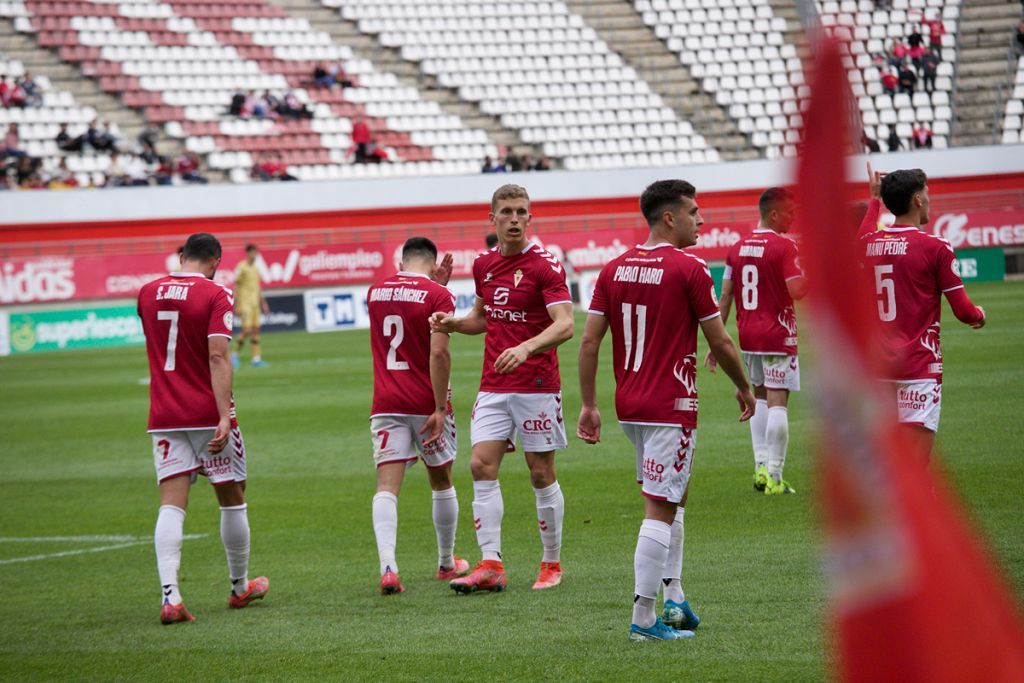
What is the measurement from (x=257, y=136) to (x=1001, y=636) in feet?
129

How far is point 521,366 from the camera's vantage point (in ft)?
26.0

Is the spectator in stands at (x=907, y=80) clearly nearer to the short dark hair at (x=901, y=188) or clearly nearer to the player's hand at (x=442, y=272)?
the player's hand at (x=442, y=272)

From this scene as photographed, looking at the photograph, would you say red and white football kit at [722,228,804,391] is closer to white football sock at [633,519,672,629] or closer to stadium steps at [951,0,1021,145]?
white football sock at [633,519,672,629]

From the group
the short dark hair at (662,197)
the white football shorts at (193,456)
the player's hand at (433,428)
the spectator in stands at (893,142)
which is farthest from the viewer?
the spectator in stands at (893,142)

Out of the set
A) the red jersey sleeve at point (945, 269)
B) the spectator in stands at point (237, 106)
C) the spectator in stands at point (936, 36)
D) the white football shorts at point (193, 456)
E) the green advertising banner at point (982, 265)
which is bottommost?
the white football shorts at point (193, 456)

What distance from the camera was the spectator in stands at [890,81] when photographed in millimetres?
37438

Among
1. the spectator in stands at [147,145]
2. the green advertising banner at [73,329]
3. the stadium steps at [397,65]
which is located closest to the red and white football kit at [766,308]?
the green advertising banner at [73,329]

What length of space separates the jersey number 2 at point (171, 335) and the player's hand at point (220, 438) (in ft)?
1.64

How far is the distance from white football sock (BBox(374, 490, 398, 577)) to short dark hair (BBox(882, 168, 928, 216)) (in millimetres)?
3492

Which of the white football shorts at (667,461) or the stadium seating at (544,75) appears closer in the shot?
the white football shorts at (667,461)

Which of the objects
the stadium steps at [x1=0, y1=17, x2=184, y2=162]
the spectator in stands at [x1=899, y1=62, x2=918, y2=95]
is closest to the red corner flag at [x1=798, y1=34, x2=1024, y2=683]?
the stadium steps at [x1=0, y1=17, x2=184, y2=162]

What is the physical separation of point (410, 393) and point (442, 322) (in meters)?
0.97

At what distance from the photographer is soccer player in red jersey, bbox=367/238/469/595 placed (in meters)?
8.23

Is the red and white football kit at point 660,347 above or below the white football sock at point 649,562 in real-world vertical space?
above
